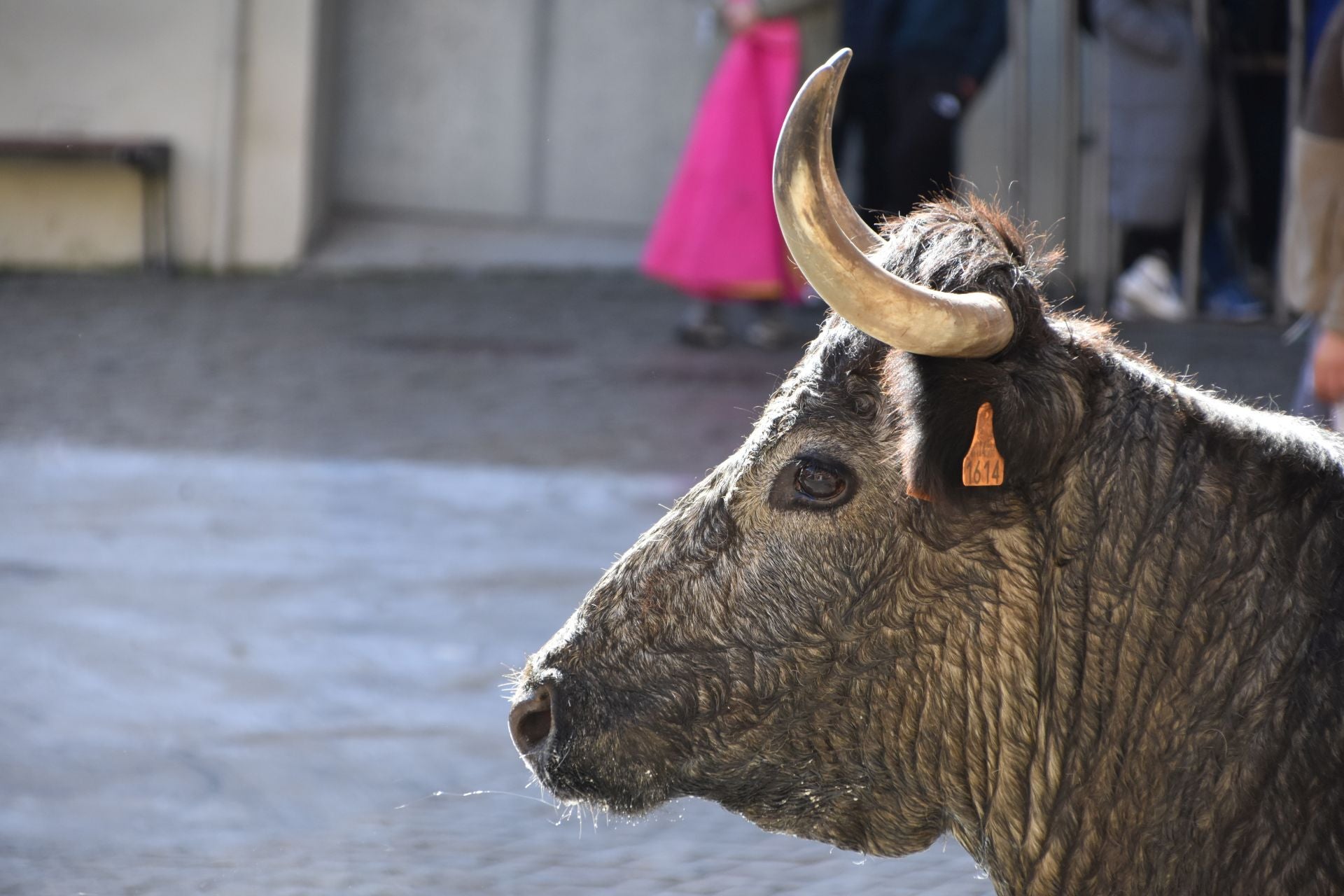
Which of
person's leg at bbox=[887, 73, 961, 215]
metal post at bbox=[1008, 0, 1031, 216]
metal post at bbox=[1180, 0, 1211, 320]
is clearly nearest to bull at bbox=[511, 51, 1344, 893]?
person's leg at bbox=[887, 73, 961, 215]

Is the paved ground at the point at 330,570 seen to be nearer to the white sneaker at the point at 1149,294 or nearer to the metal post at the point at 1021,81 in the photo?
the white sneaker at the point at 1149,294

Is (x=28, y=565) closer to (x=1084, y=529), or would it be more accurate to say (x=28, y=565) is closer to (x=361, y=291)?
(x=1084, y=529)

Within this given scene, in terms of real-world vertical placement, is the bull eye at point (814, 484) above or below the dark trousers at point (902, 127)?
above

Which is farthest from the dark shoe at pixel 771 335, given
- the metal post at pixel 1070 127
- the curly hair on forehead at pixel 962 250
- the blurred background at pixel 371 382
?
the curly hair on forehead at pixel 962 250

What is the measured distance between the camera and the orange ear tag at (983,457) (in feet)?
7.34

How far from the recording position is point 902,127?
10.1 meters

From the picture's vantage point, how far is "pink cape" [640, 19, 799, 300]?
9906 millimetres

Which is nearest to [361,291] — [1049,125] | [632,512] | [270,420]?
[270,420]

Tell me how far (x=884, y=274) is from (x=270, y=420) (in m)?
6.82

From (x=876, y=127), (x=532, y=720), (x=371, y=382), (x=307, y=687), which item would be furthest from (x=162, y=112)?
(x=532, y=720)

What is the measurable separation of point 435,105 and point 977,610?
12.4 m

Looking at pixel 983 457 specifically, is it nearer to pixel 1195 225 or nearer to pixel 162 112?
pixel 1195 225

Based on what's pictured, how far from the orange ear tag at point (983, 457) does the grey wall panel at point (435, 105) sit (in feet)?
40.3

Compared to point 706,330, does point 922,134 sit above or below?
above
